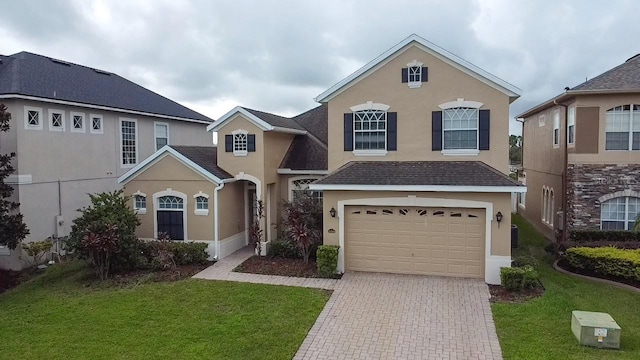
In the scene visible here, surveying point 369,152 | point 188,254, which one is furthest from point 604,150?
point 188,254

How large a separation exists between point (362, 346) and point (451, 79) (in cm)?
1007

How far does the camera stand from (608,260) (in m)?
13.7

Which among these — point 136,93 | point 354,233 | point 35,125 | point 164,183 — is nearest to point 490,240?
point 354,233

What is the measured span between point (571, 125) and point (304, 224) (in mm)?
10898

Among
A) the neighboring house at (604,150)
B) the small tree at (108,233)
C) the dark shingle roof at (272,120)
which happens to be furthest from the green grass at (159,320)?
the neighboring house at (604,150)

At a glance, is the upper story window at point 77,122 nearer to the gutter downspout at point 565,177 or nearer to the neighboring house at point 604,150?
the neighboring house at point 604,150

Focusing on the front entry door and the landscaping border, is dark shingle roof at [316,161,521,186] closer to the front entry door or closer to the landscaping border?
the landscaping border

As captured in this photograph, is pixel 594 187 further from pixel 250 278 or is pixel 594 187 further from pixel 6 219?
pixel 6 219

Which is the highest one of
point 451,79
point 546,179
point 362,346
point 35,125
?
point 451,79

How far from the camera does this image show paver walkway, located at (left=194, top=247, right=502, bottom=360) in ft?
30.6

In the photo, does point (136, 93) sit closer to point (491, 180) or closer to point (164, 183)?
point (164, 183)

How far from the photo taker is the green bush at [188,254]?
1620cm

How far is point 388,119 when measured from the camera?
54.0 feet

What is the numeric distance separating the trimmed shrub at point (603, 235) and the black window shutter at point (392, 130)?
7.03 metres
